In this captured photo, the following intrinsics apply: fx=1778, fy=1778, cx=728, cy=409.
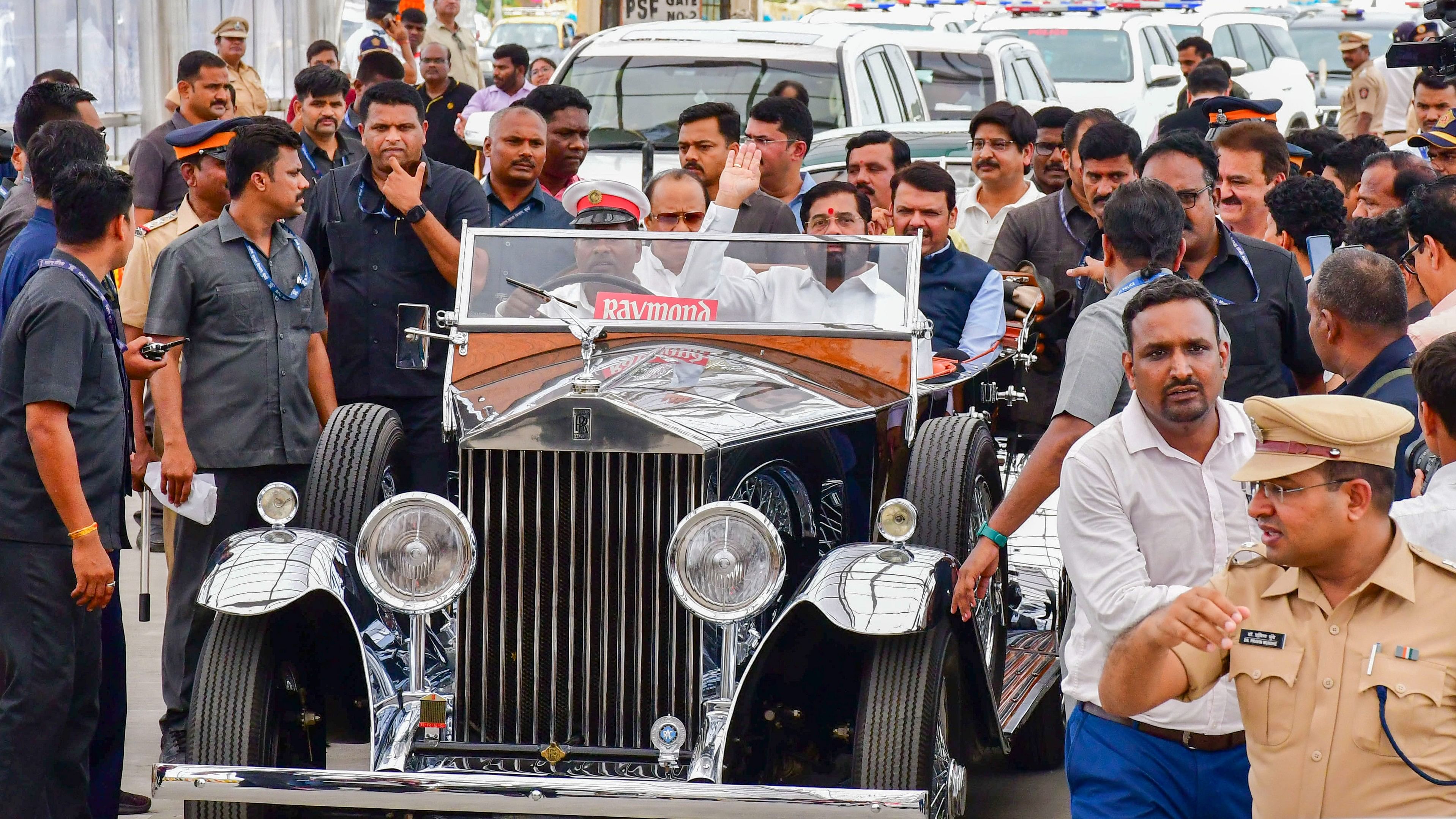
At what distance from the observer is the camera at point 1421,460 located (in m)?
4.03

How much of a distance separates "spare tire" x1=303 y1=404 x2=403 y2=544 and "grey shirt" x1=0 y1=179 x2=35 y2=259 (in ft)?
6.90

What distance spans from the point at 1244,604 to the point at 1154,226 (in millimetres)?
1754

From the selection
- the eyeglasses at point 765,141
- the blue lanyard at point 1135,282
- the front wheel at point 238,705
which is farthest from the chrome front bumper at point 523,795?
the eyeglasses at point 765,141

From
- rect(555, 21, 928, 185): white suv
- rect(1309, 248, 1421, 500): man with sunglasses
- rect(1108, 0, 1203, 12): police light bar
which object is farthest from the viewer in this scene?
rect(1108, 0, 1203, 12): police light bar

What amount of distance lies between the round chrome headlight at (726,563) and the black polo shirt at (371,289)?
220cm

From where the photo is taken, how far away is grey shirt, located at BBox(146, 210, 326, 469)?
558 centimetres

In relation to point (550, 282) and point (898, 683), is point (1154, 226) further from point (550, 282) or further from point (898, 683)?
point (550, 282)

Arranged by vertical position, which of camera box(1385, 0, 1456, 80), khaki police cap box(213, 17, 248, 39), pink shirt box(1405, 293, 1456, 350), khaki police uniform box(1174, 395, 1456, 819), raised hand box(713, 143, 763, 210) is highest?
khaki police cap box(213, 17, 248, 39)

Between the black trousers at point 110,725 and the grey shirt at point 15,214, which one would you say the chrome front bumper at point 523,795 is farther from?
the grey shirt at point 15,214

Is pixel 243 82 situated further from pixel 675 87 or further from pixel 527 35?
pixel 527 35

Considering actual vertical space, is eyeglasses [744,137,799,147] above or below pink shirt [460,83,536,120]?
below

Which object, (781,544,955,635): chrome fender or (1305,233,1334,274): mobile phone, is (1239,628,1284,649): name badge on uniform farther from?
(1305,233,1334,274): mobile phone

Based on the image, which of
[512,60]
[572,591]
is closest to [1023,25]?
[512,60]

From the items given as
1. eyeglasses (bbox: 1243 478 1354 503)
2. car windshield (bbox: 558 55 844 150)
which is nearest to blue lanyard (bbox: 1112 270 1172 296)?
eyeglasses (bbox: 1243 478 1354 503)
